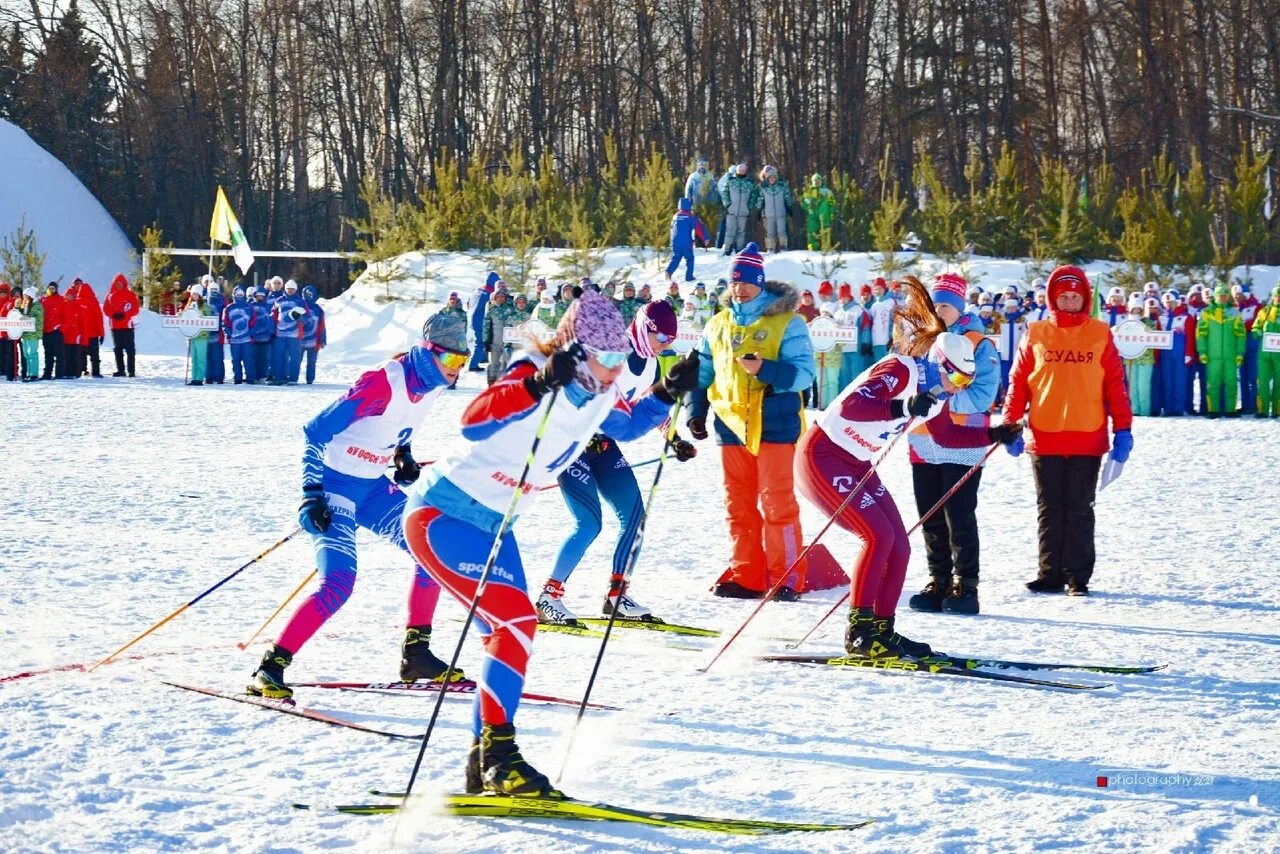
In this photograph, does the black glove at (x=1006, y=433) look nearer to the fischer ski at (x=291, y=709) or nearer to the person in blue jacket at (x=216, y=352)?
the fischer ski at (x=291, y=709)

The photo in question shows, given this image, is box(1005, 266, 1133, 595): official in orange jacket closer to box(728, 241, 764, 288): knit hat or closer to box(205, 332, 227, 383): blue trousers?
box(728, 241, 764, 288): knit hat

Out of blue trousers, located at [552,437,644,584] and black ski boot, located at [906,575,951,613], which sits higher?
blue trousers, located at [552,437,644,584]

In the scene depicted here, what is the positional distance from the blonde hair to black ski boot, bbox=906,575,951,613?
1.53 m

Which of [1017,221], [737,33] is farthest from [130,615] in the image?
[737,33]

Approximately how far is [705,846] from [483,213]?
96.9 feet

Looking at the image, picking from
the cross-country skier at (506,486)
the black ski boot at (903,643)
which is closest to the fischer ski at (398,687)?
the cross-country skier at (506,486)

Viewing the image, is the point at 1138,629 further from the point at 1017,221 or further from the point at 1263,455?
the point at 1017,221

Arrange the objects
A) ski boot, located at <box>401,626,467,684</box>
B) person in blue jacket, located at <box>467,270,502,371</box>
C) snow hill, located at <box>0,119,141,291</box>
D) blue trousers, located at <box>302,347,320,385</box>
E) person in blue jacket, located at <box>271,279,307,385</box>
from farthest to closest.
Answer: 1. snow hill, located at <box>0,119,141,291</box>
2. person in blue jacket, located at <box>467,270,502,371</box>
3. blue trousers, located at <box>302,347,320,385</box>
4. person in blue jacket, located at <box>271,279,307,385</box>
5. ski boot, located at <box>401,626,467,684</box>

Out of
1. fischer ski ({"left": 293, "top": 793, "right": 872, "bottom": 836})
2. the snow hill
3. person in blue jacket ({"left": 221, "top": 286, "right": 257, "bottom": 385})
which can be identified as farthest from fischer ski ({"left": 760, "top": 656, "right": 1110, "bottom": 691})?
the snow hill

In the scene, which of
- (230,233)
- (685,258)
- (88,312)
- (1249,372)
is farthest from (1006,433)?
(230,233)

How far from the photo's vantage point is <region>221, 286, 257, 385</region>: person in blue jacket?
22.8 m

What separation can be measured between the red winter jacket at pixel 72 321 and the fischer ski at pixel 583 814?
67.3ft

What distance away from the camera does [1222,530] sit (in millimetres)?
10297

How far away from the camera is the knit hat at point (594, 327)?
15.1 feet
